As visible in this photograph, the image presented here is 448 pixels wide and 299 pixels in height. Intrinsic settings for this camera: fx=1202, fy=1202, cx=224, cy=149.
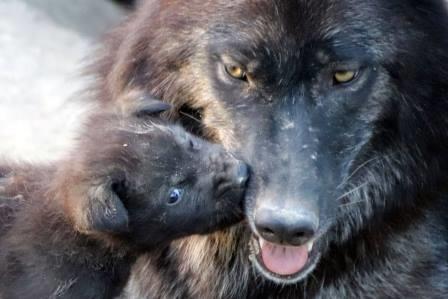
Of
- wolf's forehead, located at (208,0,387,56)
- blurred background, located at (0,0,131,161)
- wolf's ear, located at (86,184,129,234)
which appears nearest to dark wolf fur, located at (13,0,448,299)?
wolf's forehead, located at (208,0,387,56)

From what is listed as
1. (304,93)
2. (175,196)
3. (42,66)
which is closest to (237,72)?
(304,93)

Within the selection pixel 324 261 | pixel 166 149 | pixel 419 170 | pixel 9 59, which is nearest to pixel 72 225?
pixel 166 149

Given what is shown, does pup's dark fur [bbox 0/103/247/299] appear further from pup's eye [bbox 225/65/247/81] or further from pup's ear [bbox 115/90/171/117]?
pup's eye [bbox 225/65/247/81]

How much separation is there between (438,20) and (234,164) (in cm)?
89

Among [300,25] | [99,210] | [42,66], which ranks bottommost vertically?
[42,66]

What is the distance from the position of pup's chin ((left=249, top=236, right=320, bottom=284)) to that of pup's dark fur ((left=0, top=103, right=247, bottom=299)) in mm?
155

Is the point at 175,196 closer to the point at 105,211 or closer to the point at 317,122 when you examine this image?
the point at 105,211

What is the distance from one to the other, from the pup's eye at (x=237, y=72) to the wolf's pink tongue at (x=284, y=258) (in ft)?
1.80

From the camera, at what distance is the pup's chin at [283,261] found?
396cm

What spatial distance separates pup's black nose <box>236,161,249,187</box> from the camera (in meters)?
3.82

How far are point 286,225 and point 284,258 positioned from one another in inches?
14.5

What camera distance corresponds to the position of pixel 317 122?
3.86 meters

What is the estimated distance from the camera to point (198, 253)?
446cm

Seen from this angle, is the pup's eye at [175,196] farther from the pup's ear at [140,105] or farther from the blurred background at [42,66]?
the blurred background at [42,66]
